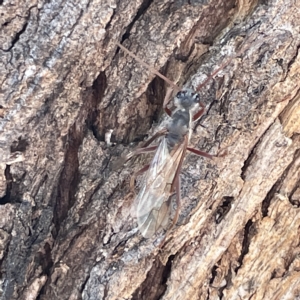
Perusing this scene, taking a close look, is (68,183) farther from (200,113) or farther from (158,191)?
(200,113)

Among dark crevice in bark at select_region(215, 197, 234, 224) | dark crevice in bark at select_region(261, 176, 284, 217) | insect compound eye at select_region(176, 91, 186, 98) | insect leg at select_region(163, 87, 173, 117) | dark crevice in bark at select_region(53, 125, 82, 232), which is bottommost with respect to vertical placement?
dark crevice in bark at select_region(53, 125, 82, 232)

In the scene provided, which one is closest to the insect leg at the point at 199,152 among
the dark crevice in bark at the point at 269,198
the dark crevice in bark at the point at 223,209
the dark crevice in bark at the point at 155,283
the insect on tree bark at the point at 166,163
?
the insect on tree bark at the point at 166,163

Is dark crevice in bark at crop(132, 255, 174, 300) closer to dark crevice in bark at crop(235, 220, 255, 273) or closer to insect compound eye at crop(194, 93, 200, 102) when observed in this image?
dark crevice in bark at crop(235, 220, 255, 273)

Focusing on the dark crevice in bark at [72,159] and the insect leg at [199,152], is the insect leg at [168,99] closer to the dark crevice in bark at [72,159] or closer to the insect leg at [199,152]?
the insect leg at [199,152]

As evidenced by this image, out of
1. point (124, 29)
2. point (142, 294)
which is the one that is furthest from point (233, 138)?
point (142, 294)

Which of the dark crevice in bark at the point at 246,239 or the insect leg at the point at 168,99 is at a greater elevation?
the insect leg at the point at 168,99

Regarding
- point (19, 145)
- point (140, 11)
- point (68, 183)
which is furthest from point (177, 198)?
point (140, 11)

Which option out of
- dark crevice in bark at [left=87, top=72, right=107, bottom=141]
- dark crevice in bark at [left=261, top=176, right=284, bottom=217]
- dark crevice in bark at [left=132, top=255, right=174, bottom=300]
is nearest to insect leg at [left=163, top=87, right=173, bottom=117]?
→ dark crevice in bark at [left=87, top=72, right=107, bottom=141]
